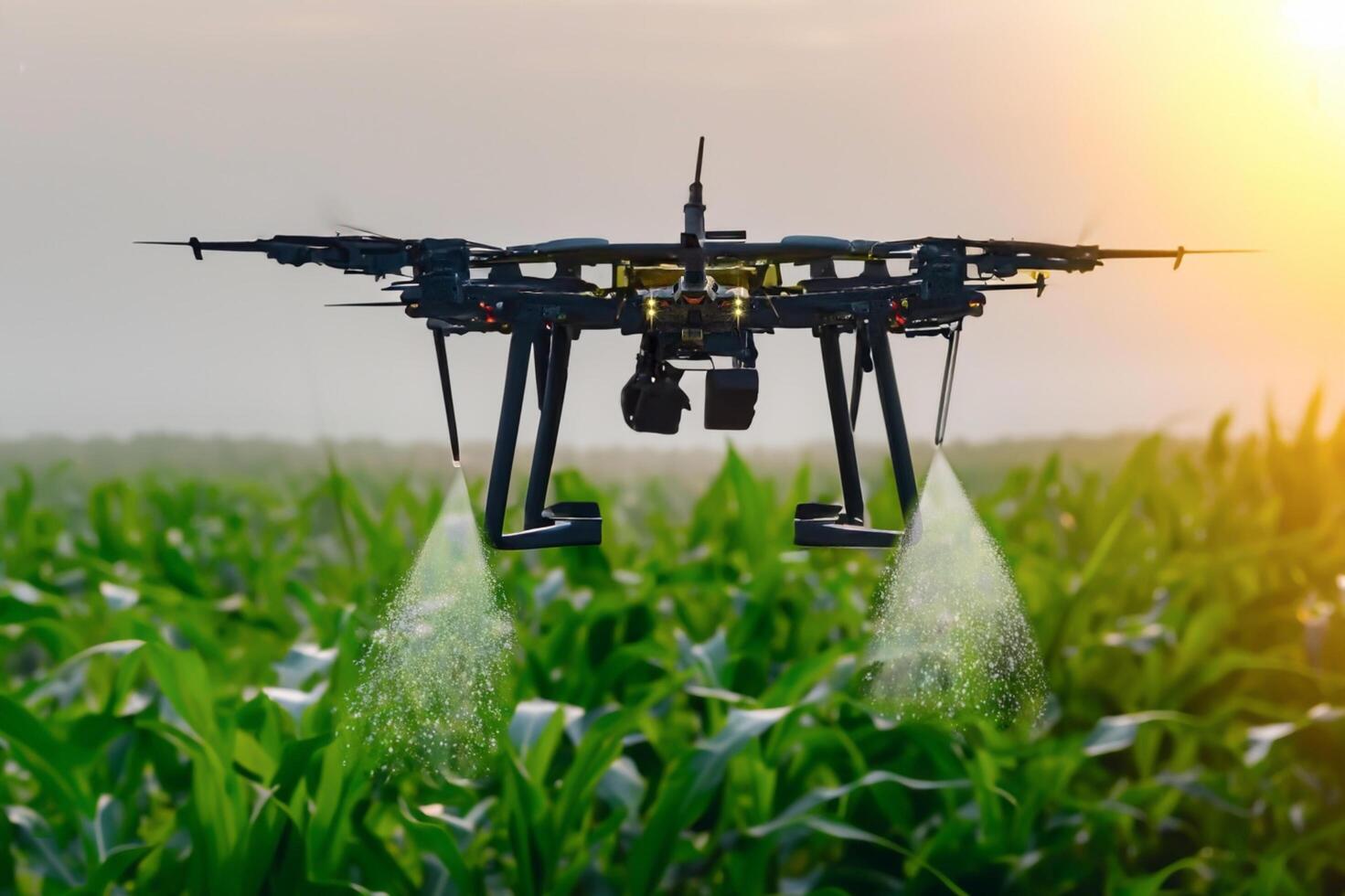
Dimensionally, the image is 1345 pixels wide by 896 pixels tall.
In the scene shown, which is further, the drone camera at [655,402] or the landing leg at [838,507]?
the landing leg at [838,507]

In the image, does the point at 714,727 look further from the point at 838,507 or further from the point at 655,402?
the point at 655,402

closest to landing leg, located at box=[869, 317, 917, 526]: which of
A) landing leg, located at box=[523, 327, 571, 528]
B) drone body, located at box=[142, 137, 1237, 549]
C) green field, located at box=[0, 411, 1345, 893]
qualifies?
drone body, located at box=[142, 137, 1237, 549]

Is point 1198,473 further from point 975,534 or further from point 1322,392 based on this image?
point 975,534

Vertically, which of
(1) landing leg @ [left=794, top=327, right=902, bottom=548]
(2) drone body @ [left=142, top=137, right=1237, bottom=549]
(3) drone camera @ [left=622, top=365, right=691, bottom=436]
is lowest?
(1) landing leg @ [left=794, top=327, right=902, bottom=548]

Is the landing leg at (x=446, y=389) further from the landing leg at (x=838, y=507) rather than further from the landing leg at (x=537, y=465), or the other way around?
the landing leg at (x=838, y=507)

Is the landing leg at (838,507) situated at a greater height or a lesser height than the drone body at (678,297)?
lesser

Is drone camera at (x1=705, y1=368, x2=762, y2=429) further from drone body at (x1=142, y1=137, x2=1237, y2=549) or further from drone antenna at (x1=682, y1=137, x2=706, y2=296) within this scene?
drone antenna at (x1=682, y1=137, x2=706, y2=296)

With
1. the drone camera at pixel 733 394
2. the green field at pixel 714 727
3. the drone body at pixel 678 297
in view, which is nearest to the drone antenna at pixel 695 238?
the drone body at pixel 678 297
